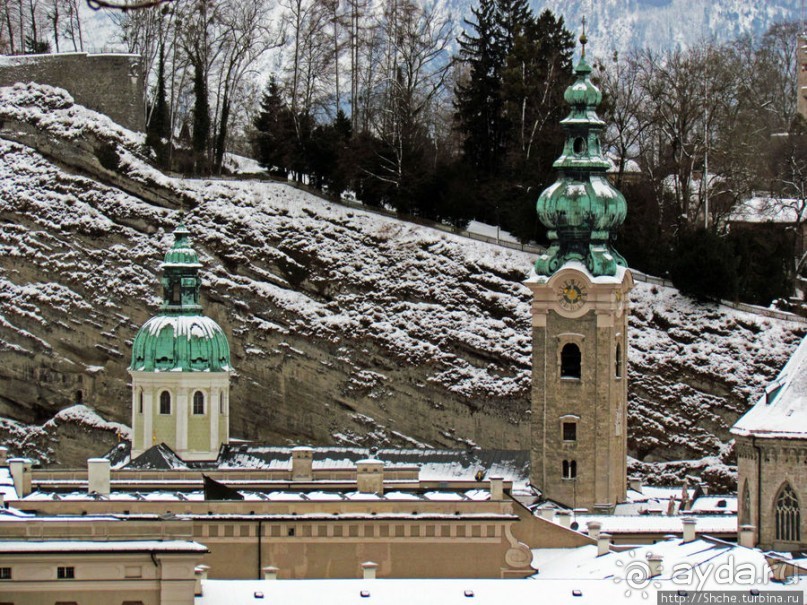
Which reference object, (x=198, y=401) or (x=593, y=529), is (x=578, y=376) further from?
(x=198, y=401)

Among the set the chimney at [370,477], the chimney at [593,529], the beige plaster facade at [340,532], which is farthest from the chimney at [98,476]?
the chimney at [593,529]

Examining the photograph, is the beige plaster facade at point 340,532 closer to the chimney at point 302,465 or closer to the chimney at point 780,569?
the chimney at point 302,465

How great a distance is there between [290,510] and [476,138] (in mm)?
29801

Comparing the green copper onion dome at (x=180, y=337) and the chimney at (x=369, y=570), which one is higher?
the green copper onion dome at (x=180, y=337)

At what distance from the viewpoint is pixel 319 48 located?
8144 cm

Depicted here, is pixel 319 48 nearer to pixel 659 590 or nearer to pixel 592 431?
pixel 592 431

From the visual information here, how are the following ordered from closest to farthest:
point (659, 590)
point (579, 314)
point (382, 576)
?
point (659, 590), point (382, 576), point (579, 314)

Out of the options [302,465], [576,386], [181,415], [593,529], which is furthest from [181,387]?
[593,529]

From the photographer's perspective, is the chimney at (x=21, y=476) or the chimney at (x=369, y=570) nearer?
the chimney at (x=369, y=570)

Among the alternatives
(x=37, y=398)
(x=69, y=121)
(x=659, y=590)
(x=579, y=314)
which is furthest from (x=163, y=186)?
(x=659, y=590)

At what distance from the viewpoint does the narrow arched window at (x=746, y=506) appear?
52719mm

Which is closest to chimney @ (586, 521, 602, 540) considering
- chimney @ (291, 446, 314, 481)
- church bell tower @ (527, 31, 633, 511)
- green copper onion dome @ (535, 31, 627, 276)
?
church bell tower @ (527, 31, 633, 511)

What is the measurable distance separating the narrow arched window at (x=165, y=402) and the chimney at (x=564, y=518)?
1207 centimetres

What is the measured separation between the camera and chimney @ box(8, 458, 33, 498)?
52566 millimetres
